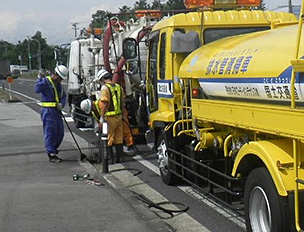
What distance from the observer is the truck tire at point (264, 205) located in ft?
15.6

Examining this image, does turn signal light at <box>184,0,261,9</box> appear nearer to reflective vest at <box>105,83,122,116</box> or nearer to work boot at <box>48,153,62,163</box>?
reflective vest at <box>105,83,122,116</box>

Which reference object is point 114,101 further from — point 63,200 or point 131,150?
point 63,200

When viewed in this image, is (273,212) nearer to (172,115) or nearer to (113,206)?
(113,206)

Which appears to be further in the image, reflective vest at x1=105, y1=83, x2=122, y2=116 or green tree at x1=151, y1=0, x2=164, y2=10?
green tree at x1=151, y1=0, x2=164, y2=10

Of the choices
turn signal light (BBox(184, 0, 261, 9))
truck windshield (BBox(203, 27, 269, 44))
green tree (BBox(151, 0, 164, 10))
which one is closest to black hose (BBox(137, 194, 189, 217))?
truck windshield (BBox(203, 27, 269, 44))

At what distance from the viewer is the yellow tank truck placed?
4.66 metres

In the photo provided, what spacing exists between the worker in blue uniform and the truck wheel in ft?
10.1

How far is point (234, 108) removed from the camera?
5719 millimetres

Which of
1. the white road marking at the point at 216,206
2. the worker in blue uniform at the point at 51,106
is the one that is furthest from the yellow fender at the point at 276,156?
the worker in blue uniform at the point at 51,106

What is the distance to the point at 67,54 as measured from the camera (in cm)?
1994

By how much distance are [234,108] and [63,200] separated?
3.18 m

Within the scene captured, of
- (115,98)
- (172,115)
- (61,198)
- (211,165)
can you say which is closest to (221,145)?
(211,165)

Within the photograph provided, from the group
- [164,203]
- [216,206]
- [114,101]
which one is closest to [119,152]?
[114,101]

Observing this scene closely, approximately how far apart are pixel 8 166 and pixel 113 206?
4.18 metres
